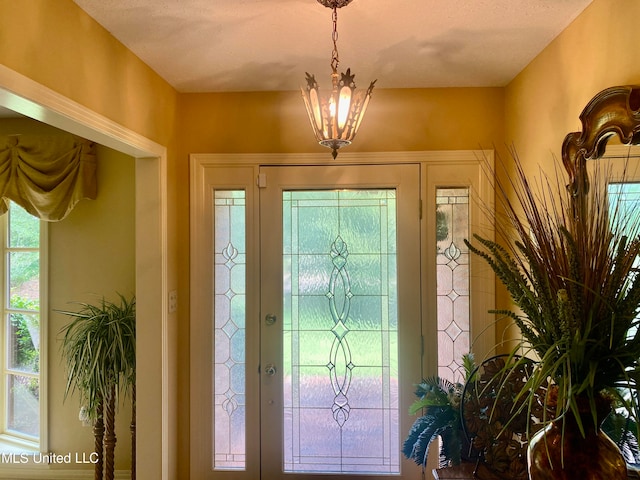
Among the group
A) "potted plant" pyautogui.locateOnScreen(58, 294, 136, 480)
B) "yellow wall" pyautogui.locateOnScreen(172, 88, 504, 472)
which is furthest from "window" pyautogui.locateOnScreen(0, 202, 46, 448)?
"yellow wall" pyautogui.locateOnScreen(172, 88, 504, 472)

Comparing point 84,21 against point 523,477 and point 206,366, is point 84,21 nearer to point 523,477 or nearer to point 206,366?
point 206,366

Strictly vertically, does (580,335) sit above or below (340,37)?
below

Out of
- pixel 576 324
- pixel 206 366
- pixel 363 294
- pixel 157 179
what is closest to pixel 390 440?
pixel 363 294

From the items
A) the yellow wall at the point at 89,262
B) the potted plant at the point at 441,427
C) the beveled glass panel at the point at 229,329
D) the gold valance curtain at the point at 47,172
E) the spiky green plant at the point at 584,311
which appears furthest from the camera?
the yellow wall at the point at 89,262

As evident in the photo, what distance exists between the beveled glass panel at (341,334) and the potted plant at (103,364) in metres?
0.90

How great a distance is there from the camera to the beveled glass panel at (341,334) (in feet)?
7.22

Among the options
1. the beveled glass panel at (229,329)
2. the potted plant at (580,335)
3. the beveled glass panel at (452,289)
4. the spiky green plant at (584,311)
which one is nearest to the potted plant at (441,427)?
the beveled glass panel at (452,289)

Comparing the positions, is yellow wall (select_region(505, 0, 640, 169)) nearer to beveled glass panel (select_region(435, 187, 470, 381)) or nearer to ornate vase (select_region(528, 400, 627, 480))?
beveled glass panel (select_region(435, 187, 470, 381))

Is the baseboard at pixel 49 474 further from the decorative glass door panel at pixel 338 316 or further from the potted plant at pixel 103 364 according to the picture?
the decorative glass door panel at pixel 338 316

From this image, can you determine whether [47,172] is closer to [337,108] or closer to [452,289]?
[337,108]

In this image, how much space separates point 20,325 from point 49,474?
103 cm

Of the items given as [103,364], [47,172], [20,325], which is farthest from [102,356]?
[47,172]

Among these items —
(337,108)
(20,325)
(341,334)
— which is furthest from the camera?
(20,325)

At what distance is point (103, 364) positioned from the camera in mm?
2105
